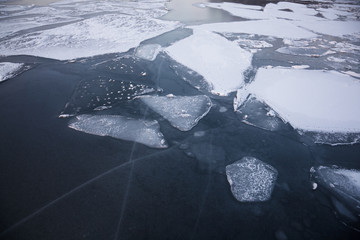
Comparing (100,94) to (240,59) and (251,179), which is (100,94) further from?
(240,59)

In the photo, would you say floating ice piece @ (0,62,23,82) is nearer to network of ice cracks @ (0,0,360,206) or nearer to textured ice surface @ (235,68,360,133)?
network of ice cracks @ (0,0,360,206)

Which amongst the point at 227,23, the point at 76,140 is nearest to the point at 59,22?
the point at 227,23

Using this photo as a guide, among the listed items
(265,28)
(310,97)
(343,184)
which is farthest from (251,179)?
(265,28)

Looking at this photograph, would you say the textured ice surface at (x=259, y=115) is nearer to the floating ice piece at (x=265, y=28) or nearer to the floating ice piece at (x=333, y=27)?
the floating ice piece at (x=265, y=28)

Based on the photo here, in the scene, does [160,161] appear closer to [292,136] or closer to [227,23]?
[292,136]

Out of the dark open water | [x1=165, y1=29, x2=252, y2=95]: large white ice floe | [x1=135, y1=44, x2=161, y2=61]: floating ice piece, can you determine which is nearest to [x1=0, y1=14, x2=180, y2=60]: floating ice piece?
[x1=135, y1=44, x2=161, y2=61]: floating ice piece

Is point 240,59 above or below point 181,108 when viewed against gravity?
above
